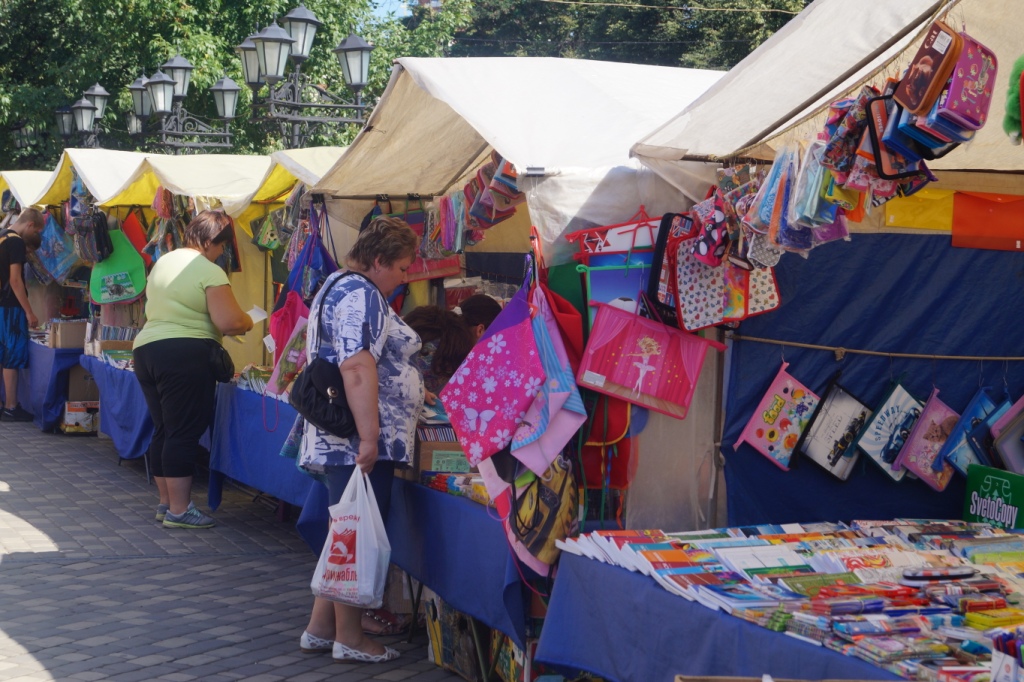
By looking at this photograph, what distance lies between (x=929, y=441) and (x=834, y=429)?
42 cm

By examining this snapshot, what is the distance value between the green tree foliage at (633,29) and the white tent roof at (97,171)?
17.0m

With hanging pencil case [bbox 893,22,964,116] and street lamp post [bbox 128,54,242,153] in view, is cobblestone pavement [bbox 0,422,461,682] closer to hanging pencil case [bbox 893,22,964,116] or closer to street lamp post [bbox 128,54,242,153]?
hanging pencil case [bbox 893,22,964,116]

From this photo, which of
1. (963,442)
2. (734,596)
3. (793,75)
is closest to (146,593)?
(734,596)

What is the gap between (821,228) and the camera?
3402 mm

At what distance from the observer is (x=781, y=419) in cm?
417

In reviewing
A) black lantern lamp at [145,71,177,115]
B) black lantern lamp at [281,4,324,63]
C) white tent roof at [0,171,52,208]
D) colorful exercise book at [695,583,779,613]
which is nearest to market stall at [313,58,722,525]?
colorful exercise book at [695,583,779,613]

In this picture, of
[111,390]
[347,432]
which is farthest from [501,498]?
[111,390]

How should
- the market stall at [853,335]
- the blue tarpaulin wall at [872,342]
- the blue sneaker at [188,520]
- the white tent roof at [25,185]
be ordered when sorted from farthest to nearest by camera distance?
1. the white tent roof at [25,185]
2. the blue sneaker at [188,520]
3. the blue tarpaulin wall at [872,342]
4. the market stall at [853,335]

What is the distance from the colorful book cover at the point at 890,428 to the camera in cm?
427

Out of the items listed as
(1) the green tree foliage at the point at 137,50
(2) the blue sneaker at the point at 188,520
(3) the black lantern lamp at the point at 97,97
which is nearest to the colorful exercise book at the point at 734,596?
(2) the blue sneaker at the point at 188,520

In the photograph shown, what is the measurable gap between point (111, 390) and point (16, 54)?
14.9 metres

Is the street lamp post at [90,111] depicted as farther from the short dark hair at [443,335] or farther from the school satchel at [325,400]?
the school satchel at [325,400]

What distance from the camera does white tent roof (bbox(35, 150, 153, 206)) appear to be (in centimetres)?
913

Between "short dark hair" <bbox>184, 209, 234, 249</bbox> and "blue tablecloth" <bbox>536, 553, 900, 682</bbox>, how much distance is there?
3.75m
